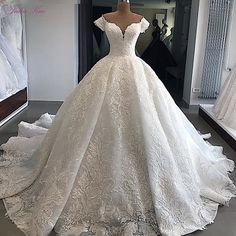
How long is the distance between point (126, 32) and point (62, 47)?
10.1 ft

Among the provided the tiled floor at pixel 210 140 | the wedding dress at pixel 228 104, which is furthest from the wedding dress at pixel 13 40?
the wedding dress at pixel 228 104

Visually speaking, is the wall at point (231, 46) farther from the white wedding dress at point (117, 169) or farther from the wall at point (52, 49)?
the white wedding dress at point (117, 169)

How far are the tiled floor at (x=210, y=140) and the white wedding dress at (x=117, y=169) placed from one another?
51mm

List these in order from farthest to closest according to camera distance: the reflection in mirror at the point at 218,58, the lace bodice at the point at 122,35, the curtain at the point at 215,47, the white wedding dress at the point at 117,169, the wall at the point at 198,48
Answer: the wall at the point at 198,48 < the curtain at the point at 215,47 < the reflection in mirror at the point at 218,58 < the lace bodice at the point at 122,35 < the white wedding dress at the point at 117,169

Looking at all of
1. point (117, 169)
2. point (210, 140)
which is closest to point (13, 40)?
point (210, 140)

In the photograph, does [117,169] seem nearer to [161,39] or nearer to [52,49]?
[52,49]

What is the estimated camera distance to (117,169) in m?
2.02

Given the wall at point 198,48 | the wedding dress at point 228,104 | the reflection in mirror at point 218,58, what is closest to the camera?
the wedding dress at point 228,104

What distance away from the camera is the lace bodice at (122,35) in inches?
88.1

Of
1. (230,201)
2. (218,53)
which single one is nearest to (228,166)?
(230,201)

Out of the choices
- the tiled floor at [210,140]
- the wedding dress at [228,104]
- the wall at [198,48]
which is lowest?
the tiled floor at [210,140]

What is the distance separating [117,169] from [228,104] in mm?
2484

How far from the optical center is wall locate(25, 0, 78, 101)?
4.94 metres

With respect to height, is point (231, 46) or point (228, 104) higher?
point (231, 46)
